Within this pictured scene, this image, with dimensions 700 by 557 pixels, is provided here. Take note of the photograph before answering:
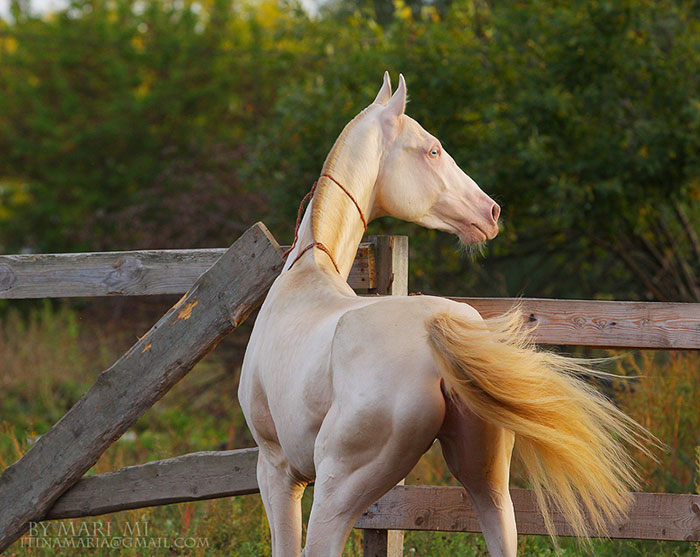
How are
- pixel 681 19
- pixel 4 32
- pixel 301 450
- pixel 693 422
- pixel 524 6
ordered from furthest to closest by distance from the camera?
pixel 4 32 → pixel 524 6 → pixel 681 19 → pixel 693 422 → pixel 301 450

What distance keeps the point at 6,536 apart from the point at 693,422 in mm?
3587

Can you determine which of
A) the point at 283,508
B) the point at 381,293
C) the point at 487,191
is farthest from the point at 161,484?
the point at 487,191

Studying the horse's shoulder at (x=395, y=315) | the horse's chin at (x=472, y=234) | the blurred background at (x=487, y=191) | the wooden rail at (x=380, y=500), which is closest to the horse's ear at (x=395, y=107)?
the horse's chin at (x=472, y=234)

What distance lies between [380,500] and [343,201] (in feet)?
4.04

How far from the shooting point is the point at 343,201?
9.75 ft

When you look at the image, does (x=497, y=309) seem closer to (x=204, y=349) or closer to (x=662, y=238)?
(x=204, y=349)

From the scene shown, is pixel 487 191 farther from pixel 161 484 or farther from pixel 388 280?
pixel 161 484

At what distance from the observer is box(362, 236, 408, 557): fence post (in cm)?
345

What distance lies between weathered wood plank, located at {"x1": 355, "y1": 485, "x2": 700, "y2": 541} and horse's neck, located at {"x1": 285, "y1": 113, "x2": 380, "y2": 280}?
1.02m

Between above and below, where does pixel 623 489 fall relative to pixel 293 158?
above

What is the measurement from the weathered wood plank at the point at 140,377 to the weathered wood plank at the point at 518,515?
38.0 inches

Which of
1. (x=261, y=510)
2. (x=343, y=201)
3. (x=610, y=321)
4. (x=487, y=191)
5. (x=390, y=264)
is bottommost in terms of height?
(x=261, y=510)

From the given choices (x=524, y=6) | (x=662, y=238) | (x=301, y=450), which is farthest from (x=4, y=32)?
(x=301, y=450)

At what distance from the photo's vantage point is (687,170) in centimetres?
672
